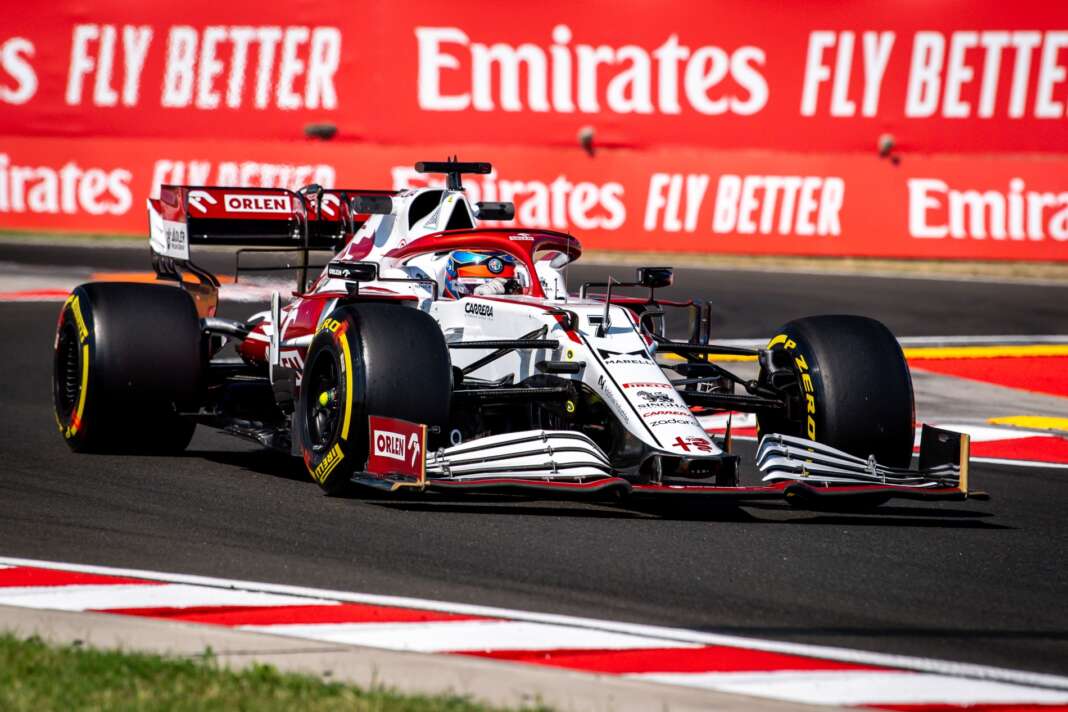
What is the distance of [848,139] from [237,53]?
813 centimetres

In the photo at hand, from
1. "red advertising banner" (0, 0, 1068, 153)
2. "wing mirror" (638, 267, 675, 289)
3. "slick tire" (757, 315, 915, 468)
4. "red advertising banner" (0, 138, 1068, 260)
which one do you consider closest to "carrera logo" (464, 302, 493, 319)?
"wing mirror" (638, 267, 675, 289)

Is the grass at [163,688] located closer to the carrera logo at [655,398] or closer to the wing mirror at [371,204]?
the carrera logo at [655,398]

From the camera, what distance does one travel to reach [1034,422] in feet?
43.8

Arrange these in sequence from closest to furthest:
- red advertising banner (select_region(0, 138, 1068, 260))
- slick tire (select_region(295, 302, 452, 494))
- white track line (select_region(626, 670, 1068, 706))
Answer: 1. white track line (select_region(626, 670, 1068, 706))
2. slick tire (select_region(295, 302, 452, 494))
3. red advertising banner (select_region(0, 138, 1068, 260))

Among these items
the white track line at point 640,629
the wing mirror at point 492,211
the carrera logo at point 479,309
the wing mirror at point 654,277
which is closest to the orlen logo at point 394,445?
the carrera logo at point 479,309

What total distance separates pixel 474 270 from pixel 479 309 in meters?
0.49

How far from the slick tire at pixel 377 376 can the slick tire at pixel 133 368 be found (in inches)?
62.0

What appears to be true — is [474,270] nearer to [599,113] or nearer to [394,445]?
[394,445]

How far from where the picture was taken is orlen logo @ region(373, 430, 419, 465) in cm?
838

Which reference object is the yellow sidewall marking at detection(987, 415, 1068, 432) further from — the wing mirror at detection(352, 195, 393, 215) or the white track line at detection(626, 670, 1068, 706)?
the white track line at detection(626, 670, 1068, 706)

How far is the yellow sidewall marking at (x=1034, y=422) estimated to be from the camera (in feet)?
43.1

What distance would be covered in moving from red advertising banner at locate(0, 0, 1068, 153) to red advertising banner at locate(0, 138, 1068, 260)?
0.26 m

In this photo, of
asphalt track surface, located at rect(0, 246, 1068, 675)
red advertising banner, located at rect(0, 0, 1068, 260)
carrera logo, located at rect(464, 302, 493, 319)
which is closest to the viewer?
asphalt track surface, located at rect(0, 246, 1068, 675)

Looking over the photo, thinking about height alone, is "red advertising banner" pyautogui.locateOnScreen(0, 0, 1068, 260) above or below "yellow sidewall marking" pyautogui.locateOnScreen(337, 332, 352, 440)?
above
